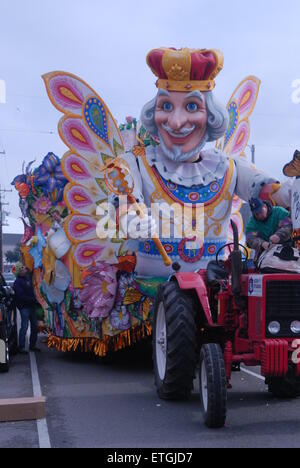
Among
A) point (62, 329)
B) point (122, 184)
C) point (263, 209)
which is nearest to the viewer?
point (263, 209)

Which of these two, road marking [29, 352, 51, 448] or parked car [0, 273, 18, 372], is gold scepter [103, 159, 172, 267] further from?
parked car [0, 273, 18, 372]

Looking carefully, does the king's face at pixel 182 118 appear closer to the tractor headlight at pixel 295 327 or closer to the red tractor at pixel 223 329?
the red tractor at pixel 223 329

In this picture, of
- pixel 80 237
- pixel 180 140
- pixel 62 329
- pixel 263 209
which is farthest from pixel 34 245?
pixel 263 209

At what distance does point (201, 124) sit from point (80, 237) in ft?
6.37

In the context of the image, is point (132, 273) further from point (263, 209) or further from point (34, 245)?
point (34, 245)

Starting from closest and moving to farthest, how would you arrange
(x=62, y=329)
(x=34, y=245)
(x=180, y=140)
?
(x=180, y=140) → (x=62, y=329) → (x=34, y=245)

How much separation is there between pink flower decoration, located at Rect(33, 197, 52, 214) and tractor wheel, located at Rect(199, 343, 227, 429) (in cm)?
715

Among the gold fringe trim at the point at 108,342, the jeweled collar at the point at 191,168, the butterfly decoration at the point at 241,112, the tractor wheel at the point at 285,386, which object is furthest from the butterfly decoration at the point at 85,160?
the tractor wheel at the point at 285,386

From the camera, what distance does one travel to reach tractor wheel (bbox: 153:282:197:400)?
21.1 ft

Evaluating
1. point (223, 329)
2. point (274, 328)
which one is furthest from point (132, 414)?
point (274, 328)

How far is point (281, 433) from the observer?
18.2 feet

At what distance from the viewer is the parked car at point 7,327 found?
9305 mm

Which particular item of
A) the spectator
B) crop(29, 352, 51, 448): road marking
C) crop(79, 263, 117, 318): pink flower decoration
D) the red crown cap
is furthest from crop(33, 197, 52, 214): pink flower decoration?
the red crown cap

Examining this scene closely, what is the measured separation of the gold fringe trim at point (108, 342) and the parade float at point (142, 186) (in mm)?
15
